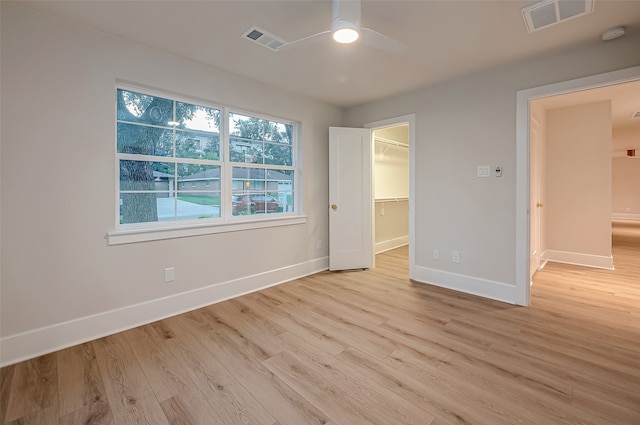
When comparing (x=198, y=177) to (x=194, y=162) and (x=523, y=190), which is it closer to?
(x=194, y=162)

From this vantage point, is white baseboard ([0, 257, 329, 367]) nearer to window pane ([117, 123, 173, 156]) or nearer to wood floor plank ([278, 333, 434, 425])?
wood floor plank ([278, 333, 434, 425])

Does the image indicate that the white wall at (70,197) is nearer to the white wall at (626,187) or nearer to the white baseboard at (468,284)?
the white baseboard at (468,284)

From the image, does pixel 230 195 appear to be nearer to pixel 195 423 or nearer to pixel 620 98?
pixel 195 423

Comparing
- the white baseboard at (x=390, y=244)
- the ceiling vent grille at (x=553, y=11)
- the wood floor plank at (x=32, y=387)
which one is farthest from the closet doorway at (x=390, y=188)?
the wood floor plank at (x=32, y=387)

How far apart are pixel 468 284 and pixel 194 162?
3435mm

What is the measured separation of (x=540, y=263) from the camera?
4535mm

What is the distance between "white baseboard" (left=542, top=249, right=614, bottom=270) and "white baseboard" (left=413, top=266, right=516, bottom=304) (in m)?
2.41

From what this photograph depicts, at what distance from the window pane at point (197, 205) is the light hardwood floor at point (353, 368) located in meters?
1.00

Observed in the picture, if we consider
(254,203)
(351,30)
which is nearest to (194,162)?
(254,203)

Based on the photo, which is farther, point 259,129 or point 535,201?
point 535,201

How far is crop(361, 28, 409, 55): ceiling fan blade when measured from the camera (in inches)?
74.0

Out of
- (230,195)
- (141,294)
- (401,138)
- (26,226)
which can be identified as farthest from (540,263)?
(26,226)

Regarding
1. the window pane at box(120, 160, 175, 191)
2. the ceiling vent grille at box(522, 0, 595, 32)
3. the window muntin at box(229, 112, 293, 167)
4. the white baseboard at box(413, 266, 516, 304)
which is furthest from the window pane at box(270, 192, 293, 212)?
the ceiling vent grille at box(522, 0, 595, 32)

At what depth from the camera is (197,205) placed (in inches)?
121
